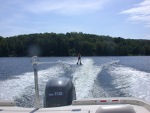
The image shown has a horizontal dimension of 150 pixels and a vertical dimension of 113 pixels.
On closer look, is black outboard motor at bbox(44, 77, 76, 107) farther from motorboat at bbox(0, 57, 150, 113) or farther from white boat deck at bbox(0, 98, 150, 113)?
white boat deck at bbox(0, 98, 150, 113)

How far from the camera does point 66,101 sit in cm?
545

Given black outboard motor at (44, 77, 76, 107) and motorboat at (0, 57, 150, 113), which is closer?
motorboat at (0, 57, 150, 113)

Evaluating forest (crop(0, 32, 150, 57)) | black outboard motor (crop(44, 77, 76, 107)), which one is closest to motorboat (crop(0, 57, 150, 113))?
black outboard motor (crop(44, 77, 76, 107))

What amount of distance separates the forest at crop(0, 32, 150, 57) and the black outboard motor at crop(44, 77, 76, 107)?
4783 centimetres

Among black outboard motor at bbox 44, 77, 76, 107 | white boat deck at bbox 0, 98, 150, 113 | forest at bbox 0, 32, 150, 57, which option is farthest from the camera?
forest at bbox 0, 32, 150, 57

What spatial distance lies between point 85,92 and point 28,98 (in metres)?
1.91

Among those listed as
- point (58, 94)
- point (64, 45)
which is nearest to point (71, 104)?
point (58, 94)

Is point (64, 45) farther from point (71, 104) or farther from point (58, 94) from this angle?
point (71, 104)

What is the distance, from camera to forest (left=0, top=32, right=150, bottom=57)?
187 ft

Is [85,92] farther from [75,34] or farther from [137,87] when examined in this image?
[75,34]

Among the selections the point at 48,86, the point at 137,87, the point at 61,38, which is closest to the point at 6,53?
the point at 61,38

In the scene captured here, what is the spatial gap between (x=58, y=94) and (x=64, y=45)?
180 ft

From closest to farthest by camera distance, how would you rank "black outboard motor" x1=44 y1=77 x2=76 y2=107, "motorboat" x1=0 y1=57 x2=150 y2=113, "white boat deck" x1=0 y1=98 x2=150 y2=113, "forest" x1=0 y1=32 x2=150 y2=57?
"motorboat" x1=0 y1=57 x2=150 y2=113 → "white boat deck" x1=0 y1=98 x2=150 y2=113 → "black outboard motor" x1=44 y1=77 x2=76 y2=107 → "forest" x1=0 y1=32 x2=150 y2=57

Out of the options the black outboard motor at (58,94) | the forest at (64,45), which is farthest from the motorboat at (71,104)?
the forest at (64,45)
